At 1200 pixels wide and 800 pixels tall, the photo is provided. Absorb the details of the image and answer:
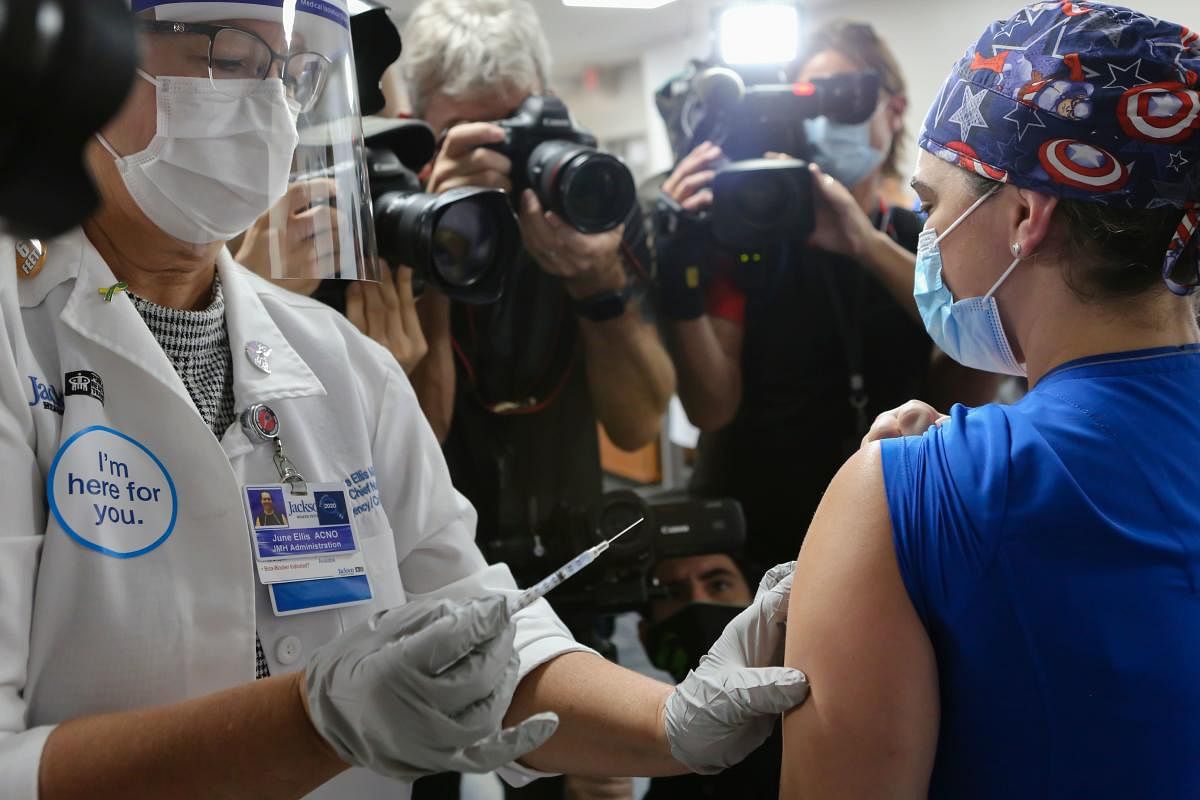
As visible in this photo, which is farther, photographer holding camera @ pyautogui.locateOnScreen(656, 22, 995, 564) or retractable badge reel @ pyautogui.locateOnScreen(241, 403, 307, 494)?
photographer holding camera @ pyautogui.locateOnScreen(656, 22, 995, 564)

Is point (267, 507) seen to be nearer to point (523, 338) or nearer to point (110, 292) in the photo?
point (110, 292)

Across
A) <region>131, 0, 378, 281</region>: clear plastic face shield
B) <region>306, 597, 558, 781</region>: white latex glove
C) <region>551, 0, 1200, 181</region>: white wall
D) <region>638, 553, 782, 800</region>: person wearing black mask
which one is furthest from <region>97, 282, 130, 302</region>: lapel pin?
<region>551, 0, 1200, 181</region>: white wall

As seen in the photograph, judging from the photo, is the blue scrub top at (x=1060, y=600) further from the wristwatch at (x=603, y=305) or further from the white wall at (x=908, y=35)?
the white wall at (x=908, y=35)

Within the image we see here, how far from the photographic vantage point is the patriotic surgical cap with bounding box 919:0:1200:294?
36.8 inches

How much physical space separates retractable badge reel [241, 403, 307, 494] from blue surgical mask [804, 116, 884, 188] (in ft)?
4.54

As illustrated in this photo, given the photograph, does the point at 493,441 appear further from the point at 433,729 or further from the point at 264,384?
the point at 433,729

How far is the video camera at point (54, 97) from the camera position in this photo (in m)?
0.38

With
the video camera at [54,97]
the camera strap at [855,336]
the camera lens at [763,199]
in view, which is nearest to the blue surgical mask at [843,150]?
the camera strap at [855,336]

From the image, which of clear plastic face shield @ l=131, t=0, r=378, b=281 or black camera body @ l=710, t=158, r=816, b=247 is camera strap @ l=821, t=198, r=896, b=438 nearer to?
black camera body @ l=710, t=158, r=816, b=247

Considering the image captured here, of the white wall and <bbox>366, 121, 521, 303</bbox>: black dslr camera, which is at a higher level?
the white wall

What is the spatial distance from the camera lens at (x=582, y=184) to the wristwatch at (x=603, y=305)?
17 centimetres

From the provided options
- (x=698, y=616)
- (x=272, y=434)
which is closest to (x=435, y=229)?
(x=272, y=434)

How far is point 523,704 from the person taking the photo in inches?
47.2

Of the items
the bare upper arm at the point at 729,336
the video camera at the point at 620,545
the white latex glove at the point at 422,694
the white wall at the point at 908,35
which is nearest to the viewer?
the white latex glove at the point at 422,694
